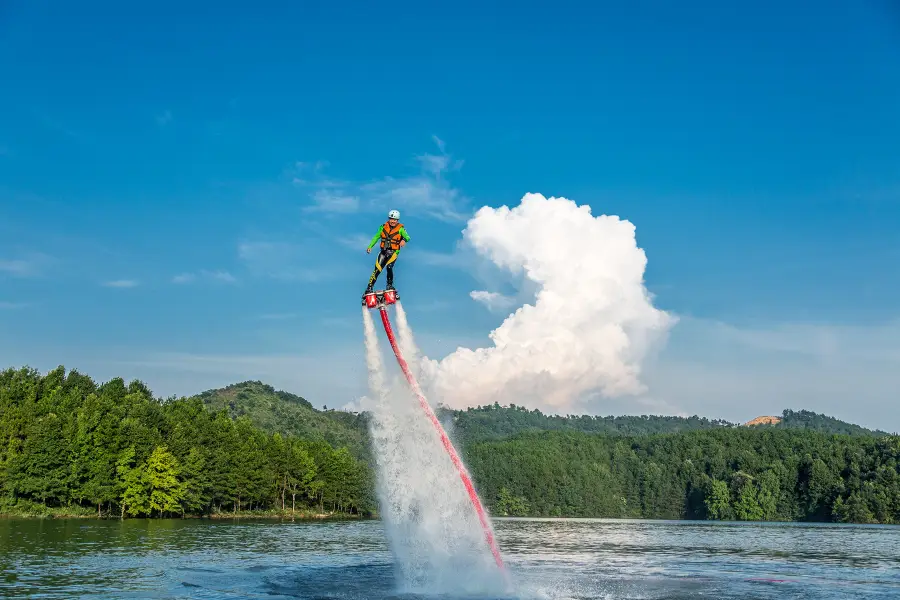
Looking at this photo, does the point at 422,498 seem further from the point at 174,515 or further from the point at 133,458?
the point at 174,515

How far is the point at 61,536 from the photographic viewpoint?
215ft

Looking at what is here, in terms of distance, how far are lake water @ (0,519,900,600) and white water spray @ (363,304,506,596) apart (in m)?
2.12

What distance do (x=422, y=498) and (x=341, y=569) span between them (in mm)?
17042

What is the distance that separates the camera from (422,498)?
116 ft

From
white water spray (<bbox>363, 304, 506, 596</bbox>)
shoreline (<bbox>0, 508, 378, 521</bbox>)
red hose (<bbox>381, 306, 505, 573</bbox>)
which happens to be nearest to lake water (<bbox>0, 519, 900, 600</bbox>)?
white water spray (<bbox>363, 304, 506, 596</bbox>)

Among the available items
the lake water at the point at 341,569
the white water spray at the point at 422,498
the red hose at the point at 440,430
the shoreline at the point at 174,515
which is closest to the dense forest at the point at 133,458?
the shoreline at the point at 174,515

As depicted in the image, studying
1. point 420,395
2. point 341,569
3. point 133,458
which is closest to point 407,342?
point 420,395

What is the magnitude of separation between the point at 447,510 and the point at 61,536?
45367mm

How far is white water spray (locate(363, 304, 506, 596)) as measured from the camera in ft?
115

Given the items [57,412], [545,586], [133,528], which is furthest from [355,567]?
[57,412]

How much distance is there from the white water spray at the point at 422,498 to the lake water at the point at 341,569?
83.6 inches

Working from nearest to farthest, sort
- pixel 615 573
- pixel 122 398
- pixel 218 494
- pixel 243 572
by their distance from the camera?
1. pixel 243 572
2. pixel 615 573
3. pixel 218 494
4. pixel 122 398

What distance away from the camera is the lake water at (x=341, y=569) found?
123ft

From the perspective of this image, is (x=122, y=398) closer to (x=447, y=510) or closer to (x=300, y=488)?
(x=300, y=488)
